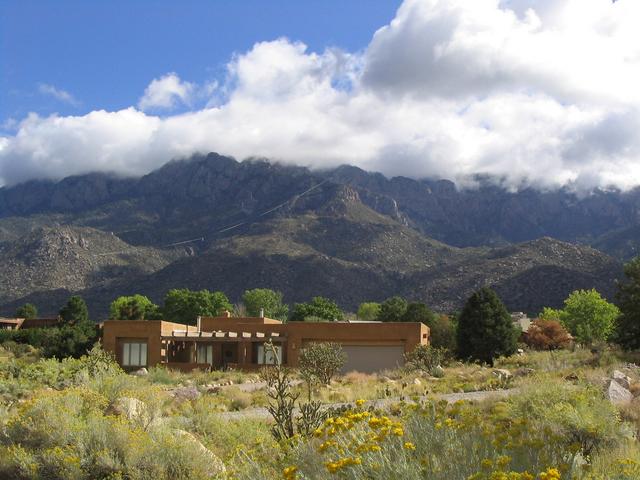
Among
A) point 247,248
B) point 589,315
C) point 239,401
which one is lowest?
point 239,401

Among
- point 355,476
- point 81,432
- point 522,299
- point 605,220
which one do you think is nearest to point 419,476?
point 355,476

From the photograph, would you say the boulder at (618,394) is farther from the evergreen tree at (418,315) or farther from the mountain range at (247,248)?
the mountain range at (247,248)

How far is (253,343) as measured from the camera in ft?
168

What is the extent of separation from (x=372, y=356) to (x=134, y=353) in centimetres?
1591

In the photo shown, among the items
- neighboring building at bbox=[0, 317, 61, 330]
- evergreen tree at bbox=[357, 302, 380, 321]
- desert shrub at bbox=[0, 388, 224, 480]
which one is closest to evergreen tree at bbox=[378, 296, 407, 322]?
evergreen tree at bbox=[357, 302, 380, 321]

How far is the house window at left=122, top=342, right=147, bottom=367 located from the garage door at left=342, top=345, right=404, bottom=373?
527 inches

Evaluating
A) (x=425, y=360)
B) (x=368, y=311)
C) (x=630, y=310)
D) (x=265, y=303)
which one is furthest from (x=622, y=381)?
(x=265, y=303)

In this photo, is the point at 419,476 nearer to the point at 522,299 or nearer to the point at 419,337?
the point at 419,337

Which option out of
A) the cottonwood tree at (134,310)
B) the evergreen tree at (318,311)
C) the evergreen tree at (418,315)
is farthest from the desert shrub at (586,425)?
the cottonwood tree at (134,310)

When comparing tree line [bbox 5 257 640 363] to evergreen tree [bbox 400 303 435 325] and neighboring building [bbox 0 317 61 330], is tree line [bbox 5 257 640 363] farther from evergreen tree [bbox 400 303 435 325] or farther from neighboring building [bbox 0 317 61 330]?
neighboring building [bbox 0 317 61 330]

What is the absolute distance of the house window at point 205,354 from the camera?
167ft

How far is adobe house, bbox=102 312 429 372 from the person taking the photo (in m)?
48.2

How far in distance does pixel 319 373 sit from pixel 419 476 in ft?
82.0

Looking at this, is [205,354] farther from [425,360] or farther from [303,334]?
[425,360]
